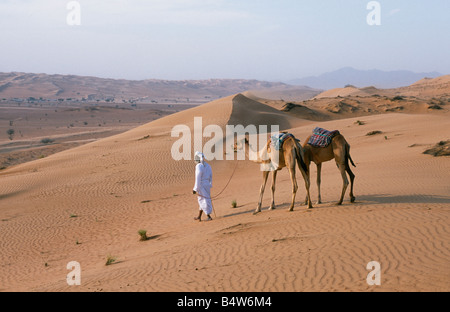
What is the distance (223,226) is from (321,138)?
10.8ft

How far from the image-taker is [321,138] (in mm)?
11406

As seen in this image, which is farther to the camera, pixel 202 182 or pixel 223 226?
pixel 202 182

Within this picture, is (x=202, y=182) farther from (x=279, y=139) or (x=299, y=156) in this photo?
(x=299, y=156)

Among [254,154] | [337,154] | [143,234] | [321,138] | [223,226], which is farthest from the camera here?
[254,154]

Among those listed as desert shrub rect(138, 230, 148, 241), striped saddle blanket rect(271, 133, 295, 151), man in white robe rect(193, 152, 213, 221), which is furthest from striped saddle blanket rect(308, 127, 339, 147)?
desert shrub rect(138, 230, 148, 241)

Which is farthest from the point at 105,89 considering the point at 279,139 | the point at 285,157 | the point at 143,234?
the point at 285,157

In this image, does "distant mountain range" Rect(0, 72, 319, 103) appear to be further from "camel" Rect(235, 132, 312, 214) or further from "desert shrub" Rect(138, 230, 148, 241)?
"desert shrub" Rect(138, 230, 148, 241)

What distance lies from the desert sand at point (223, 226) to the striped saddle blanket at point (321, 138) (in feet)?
5.19

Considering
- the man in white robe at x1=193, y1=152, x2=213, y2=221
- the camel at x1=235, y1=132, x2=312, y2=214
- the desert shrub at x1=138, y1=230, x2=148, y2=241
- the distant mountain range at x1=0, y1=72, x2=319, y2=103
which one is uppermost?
the distant mountain range at x1=0, y1=72, x2=319, y2=103

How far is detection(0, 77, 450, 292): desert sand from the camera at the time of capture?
284 inches

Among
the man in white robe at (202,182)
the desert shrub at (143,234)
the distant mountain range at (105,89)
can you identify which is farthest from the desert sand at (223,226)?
the distant mountain range at (105,89)

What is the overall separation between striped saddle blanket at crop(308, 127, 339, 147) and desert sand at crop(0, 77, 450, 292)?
1582mm
